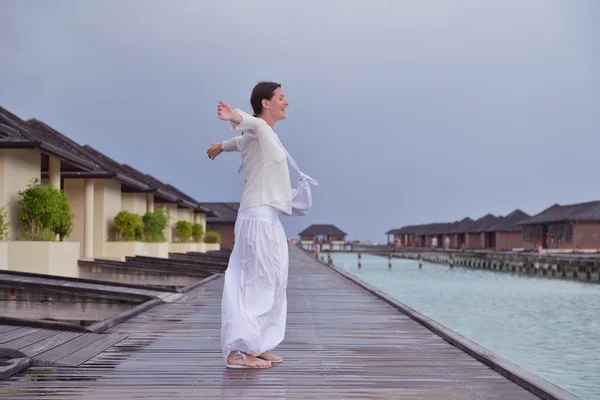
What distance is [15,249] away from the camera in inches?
520

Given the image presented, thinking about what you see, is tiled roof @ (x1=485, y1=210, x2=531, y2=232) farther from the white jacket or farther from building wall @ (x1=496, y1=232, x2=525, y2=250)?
the white jacket

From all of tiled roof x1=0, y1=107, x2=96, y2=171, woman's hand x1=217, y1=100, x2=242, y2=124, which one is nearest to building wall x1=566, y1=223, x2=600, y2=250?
tiled roof x1=0, y1=107, x2=96, y2=171

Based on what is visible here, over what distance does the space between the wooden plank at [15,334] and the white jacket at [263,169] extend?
8.20ft

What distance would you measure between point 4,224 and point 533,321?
15.0 m

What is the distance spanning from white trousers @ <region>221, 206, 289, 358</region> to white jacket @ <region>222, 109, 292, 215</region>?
0.09m

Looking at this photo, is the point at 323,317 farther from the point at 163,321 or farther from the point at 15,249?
the point at 15,249

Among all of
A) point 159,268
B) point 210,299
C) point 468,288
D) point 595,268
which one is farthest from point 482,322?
point 595,268

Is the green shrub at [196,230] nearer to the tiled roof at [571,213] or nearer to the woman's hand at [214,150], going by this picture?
the tiled roof at [571,213]

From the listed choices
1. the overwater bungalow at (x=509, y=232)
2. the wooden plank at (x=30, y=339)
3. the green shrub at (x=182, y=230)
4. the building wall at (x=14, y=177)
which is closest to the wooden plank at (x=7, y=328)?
the wooden plank at (x=30, y=339)

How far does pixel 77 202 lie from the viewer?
64.4ft

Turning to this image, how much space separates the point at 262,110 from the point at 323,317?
4386 mm

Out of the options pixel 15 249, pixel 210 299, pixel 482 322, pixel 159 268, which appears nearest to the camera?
pixel 210 299

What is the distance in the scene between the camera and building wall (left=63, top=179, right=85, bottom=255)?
63.4ft

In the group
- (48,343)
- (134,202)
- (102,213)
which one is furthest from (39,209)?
(134,202)
